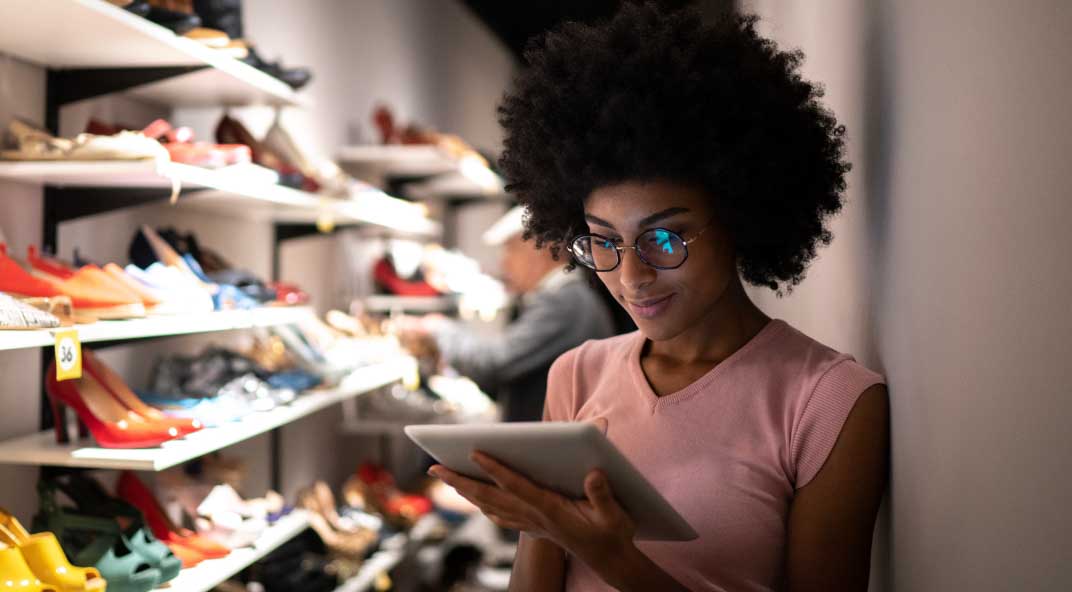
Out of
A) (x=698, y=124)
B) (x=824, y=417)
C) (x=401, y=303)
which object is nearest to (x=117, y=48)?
(x=698, y=124)

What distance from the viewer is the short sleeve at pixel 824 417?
136cm

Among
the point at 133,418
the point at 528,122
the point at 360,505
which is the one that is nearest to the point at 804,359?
the point at 528,122

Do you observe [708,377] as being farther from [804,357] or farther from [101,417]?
[101,417]

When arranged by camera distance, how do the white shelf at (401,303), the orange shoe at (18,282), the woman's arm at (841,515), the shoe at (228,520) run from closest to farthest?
the woman's arm at (841,515) → the orange shoe at (18,282) → the shoe at (228,520) → the white shelf at (401,303)

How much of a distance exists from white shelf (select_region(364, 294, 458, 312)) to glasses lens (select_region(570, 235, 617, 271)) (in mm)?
3458

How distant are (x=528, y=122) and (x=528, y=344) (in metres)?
2.29

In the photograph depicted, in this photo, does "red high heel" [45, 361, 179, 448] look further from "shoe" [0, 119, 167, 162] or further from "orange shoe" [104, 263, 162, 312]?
"shoe" [0, 119, 167, 162]

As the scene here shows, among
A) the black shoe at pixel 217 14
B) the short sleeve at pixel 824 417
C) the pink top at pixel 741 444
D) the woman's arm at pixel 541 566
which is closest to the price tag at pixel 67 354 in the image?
the woman's arm at pixel 541 566

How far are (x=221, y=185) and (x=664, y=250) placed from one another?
4.66ft

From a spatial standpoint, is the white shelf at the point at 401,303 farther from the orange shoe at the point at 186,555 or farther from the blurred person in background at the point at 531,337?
the orange shoe at the point at 186,555

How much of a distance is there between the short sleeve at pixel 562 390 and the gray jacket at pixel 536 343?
214 cm

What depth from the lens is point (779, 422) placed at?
4.71 feet

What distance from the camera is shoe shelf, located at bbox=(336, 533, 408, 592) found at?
3.64 meters

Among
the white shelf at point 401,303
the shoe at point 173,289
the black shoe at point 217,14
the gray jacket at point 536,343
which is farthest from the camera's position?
→ the white shelf at point 401,303
